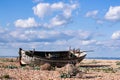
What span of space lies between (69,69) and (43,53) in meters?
20.1

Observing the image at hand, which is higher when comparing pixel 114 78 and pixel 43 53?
pixel 43 53

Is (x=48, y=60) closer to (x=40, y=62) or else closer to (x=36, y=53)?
(x=40, y=62)

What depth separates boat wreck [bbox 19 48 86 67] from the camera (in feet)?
139

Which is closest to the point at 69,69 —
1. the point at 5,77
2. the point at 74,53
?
the point at 5,77

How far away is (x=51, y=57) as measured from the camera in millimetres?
45469

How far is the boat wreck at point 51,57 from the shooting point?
4252 cm

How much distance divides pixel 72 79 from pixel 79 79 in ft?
1.71

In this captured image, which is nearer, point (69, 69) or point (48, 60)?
point (69, 69)

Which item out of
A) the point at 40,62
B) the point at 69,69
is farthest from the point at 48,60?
the point at 69,69

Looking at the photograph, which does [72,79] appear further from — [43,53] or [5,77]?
[43,53]

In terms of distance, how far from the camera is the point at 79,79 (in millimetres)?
26141

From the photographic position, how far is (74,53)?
161ft

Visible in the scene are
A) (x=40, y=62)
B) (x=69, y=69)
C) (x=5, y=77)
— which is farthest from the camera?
(x=40, y=62)

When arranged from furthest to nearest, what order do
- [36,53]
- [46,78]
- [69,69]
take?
[36,53], [69,69], [46,78]
